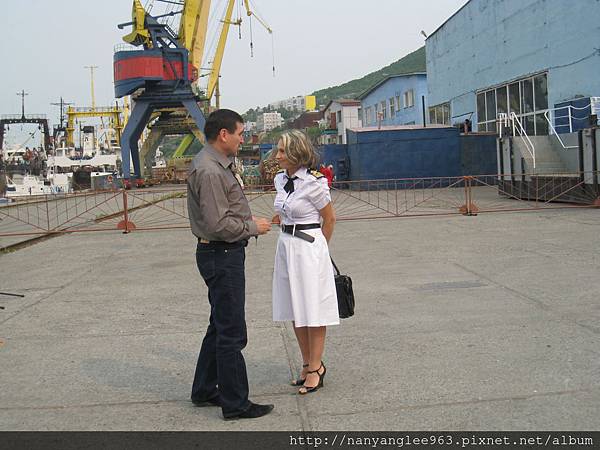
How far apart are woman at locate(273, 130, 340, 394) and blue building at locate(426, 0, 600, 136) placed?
1730 cm

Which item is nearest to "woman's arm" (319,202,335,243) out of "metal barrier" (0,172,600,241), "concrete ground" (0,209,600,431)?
"concrete ground" (0,209,600,431)

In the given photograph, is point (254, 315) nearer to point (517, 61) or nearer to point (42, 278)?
point (42, 278)

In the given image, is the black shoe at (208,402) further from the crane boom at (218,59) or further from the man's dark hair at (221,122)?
the crane boom at (218,59)

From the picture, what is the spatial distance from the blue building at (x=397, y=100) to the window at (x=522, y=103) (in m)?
10.8

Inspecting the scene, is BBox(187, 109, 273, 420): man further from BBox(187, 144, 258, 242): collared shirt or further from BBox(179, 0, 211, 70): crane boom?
BBox(179, 0, 211, 70): crane boom

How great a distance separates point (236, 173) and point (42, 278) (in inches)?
278

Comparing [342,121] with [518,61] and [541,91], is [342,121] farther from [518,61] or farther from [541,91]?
[541,91]

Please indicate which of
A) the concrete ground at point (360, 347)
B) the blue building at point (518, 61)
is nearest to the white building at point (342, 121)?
the blue building at point (518, 61)

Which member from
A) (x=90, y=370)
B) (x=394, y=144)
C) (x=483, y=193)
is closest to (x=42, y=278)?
(x=90, y=370)

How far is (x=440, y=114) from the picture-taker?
41594 millimetres

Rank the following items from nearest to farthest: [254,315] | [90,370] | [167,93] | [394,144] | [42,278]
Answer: [90,370]
[254,315]
[42,278]
[394,144]
[167,93]

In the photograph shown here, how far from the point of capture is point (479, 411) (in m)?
3.99

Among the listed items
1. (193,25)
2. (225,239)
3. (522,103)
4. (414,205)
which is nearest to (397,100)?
(193,25)

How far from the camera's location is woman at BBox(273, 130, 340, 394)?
4.46 meters
